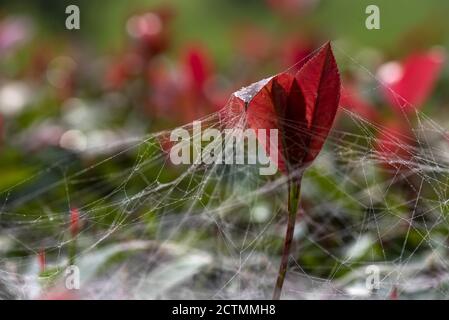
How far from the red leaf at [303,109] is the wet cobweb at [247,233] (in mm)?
96

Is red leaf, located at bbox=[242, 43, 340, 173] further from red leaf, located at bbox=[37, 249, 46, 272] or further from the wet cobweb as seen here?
red leaf, located at bbox=[37, 249, 46, 272]

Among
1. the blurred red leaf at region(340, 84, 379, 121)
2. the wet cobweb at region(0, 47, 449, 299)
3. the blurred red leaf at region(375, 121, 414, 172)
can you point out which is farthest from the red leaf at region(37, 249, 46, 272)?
the blurred red leaf at region(340, 84, 379, 121)

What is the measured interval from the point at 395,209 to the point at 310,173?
0.65ft

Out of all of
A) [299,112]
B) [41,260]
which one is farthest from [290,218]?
[41,260]

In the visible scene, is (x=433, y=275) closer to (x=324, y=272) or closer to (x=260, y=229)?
(x=324, y=272)

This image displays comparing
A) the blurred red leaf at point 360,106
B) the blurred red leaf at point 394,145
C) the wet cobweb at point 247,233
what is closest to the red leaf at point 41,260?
the wet cobweb at point 247,233

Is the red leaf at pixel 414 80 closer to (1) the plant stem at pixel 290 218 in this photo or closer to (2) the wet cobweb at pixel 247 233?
(2) the wet cobweb at pixel 247 233

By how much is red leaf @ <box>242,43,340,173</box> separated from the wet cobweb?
10 centimetres

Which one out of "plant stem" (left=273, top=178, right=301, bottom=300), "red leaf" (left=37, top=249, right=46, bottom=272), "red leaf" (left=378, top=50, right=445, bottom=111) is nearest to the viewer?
"plant stem" (left=273, top=178, right=301, bottom=300)

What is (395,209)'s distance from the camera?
3.97ft

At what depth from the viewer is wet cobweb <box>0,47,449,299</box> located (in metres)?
1.09

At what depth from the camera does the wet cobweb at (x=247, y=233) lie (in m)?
1.09

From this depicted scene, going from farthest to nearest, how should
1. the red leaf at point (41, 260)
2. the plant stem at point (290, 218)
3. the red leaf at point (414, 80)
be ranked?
the red leaf at point (414, 80), the red leaf at point (41, 260), the plant stem at point (290, 218)

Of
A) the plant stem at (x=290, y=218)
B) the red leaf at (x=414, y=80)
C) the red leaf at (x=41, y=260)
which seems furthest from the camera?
the red leaf at (x=414, y=80)
